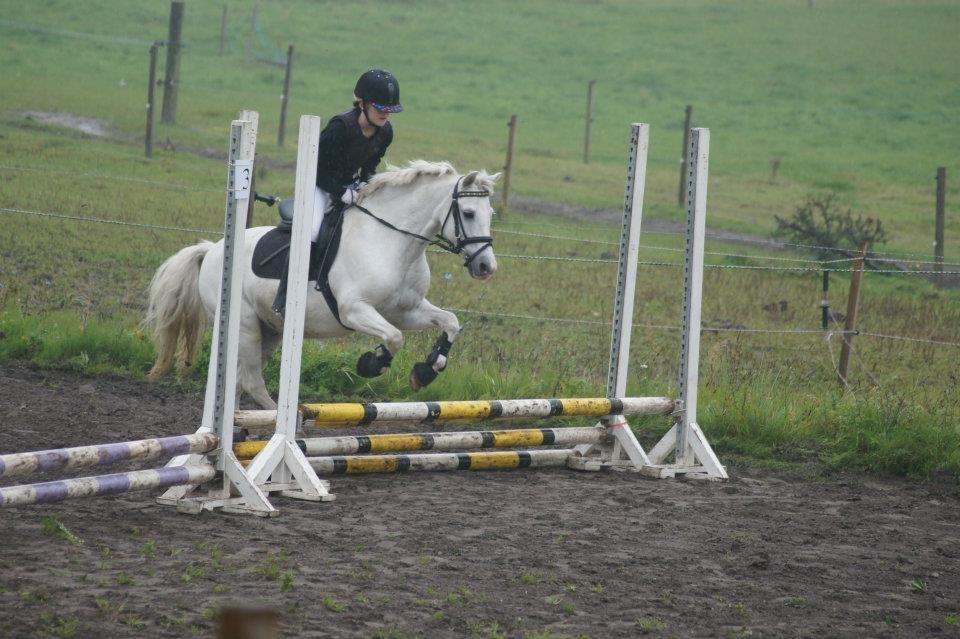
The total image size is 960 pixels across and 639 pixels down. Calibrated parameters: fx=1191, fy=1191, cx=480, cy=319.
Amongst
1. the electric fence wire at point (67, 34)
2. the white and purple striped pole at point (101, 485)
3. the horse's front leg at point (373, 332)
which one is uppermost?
the electric fence wire at point (67, 34)

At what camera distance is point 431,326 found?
675cm

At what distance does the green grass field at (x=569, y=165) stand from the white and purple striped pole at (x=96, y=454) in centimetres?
284

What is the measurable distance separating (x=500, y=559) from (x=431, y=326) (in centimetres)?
218

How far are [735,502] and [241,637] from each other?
5067 mm

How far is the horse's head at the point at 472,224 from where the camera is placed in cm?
616

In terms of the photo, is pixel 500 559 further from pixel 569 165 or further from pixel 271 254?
pixel 569 165

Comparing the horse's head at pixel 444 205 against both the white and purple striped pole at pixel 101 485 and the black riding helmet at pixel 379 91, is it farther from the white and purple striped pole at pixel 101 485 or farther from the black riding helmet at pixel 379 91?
the white and purple striped pole at pixel 101 485

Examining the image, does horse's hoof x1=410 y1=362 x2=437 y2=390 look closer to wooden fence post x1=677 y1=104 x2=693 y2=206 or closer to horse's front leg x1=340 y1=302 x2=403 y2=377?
horse's front leg x1=340 y1=302 x2=403 y2=377

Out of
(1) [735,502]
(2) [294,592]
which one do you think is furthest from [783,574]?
(2) [294,592]

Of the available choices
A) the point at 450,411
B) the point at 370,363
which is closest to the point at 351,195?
the point at 370,363

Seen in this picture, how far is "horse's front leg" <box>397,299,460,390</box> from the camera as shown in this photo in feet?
20.7

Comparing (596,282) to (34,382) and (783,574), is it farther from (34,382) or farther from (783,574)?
(783,574)

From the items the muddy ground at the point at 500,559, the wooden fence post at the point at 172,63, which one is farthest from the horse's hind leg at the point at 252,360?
the wooden fence post at the point at 172,63

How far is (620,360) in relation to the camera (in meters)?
6.81
